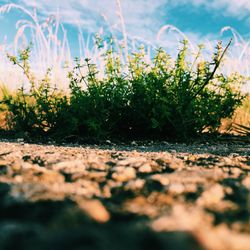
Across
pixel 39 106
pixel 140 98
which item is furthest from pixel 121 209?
pixel 39 106

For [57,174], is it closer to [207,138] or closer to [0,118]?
[207,138]

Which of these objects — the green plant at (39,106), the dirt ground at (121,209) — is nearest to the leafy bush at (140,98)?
the green plant at (39,106)

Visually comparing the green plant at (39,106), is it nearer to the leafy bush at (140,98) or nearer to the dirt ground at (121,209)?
the leafy bush at (140,98)

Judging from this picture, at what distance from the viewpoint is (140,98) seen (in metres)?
4.71

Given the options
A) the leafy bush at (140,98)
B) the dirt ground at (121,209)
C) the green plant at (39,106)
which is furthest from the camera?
the green plant at (39,106)

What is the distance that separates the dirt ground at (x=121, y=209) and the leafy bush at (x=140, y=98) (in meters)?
2.53

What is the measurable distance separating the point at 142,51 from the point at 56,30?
2428mm

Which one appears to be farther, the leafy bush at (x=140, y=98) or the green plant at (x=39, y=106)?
the green plant at (x=39, y=106)

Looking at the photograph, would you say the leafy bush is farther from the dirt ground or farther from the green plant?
the dirt ground

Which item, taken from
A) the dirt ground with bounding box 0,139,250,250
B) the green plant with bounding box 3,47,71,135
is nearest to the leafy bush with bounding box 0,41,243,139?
the green plant with bounding box 3,47,71,135

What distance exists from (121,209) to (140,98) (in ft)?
11.4

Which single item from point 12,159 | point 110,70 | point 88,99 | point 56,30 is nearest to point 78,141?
point 88,99

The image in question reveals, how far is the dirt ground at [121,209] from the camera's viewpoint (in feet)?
3.29

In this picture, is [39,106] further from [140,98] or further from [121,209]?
[121,209]
